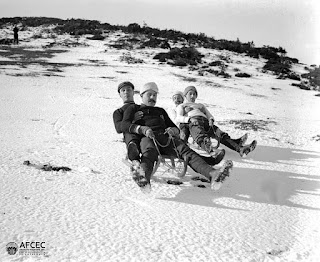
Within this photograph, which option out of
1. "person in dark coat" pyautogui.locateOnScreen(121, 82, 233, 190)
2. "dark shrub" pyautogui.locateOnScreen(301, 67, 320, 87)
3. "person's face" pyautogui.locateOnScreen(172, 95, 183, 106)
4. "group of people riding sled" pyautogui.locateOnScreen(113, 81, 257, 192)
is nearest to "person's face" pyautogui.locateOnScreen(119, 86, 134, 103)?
"group of people riding sled" pyautogui.locateOnScreen(113, 81, 257, 192)

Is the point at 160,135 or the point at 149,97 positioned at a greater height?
the point at 149,97

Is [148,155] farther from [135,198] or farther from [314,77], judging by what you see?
[314,77]

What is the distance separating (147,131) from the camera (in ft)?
14.0

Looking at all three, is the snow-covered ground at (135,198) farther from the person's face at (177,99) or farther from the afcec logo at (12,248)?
the person's face at (177,99)

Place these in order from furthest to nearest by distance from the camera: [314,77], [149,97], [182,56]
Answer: [182,56]
[314,77]
[149,97]

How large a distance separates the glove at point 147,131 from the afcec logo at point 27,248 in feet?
6.40

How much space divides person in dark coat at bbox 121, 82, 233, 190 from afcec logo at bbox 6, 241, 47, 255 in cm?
131

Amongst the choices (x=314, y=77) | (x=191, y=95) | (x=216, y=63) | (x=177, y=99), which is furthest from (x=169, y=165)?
(x=314, y=77)

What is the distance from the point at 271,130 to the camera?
779cm

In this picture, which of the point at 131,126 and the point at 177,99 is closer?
the point at 131,126

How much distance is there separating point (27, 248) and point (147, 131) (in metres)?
2.10

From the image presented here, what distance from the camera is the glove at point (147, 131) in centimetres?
423

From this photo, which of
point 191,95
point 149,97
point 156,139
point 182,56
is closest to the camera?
point 156,139

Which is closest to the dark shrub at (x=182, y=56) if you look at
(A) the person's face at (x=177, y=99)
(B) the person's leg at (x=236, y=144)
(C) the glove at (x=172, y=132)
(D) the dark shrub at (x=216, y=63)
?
(D) the dark shrub at (x=216, y=63)
